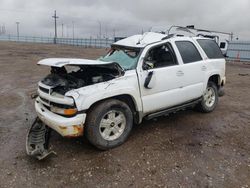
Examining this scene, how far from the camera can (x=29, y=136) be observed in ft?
12.4

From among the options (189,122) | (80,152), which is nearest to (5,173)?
(80,152)

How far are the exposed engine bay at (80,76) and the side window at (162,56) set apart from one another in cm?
82

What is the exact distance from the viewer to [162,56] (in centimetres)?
461

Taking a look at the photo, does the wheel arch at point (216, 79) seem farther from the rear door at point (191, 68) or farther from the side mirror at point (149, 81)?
the side mirror at point (149, 81)

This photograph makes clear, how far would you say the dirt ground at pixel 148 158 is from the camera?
3.03 meters

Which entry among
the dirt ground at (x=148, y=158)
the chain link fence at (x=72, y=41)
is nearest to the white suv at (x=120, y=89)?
the dirt ground at (x=148, y=158)

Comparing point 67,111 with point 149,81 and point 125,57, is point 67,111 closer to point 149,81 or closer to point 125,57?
point 149,81

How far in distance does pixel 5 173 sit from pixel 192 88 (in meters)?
3.67

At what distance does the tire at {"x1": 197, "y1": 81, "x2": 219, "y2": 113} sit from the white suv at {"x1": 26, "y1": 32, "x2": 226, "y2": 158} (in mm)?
319

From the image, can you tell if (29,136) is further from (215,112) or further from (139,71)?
(215,112)

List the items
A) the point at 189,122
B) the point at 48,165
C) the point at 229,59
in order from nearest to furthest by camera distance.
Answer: the point at 48,165
the point at 189,122
the point at 229,59

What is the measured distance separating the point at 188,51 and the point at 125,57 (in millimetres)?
1456

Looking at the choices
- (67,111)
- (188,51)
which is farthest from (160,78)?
(67,111)

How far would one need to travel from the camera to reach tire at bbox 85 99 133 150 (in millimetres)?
3502
